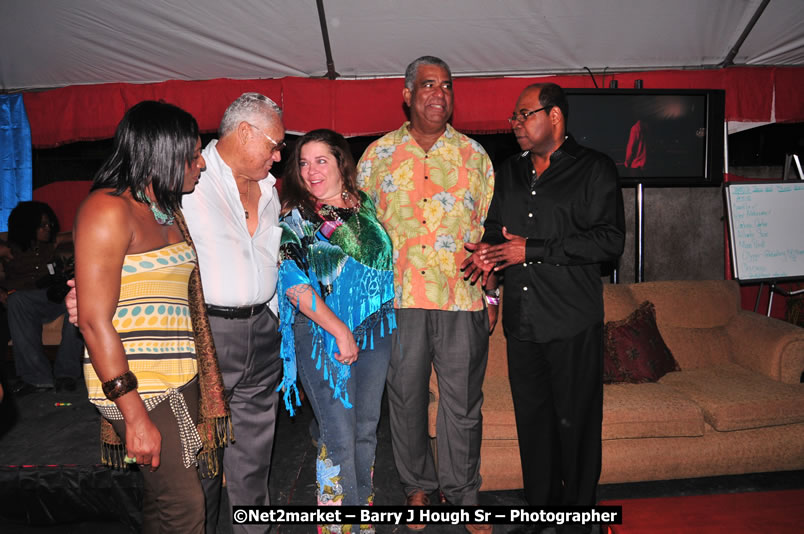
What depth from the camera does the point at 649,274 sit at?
14.6 feet

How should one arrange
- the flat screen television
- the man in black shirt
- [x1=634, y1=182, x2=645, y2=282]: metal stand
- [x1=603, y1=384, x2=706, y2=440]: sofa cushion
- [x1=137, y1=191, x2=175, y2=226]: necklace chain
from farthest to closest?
[x1=634, y1=182, x2=645, y2=282]: metal stand, the flat screen television, [x1=603, y1=384, x2=706, y2=440]: sofa cushion, the man in black shirt, [x1=137, y1=191, x2=175, y2=226]: necklace chain

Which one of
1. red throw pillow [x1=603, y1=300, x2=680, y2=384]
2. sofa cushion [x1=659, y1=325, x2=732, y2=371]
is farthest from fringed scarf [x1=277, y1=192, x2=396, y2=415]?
sofa cushion [x1=659, y1=325, x2=732, y2=371]

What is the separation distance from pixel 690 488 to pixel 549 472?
102 cm

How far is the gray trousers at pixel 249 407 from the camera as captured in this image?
1.74 metres

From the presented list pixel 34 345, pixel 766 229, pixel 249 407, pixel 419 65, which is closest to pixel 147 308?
pixel 249 407

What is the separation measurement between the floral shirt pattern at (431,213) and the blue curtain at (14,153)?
3.19 m

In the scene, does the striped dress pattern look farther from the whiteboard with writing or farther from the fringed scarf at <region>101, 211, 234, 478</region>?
the whiteboard with writing

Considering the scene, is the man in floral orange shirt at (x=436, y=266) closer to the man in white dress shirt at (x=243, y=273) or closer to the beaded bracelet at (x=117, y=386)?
the man in white dress shirt at (x=243, y=273)

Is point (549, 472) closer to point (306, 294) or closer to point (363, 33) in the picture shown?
point (306, 294)

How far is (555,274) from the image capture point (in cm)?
213

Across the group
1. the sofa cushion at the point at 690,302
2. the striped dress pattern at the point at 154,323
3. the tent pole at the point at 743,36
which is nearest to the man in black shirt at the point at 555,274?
the striped dress pattern at the point at 154,323

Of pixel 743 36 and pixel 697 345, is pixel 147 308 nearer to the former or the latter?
pixel 697 345

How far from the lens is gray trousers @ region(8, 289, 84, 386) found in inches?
166

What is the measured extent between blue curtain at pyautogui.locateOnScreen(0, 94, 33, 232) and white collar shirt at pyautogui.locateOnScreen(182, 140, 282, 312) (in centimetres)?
301
